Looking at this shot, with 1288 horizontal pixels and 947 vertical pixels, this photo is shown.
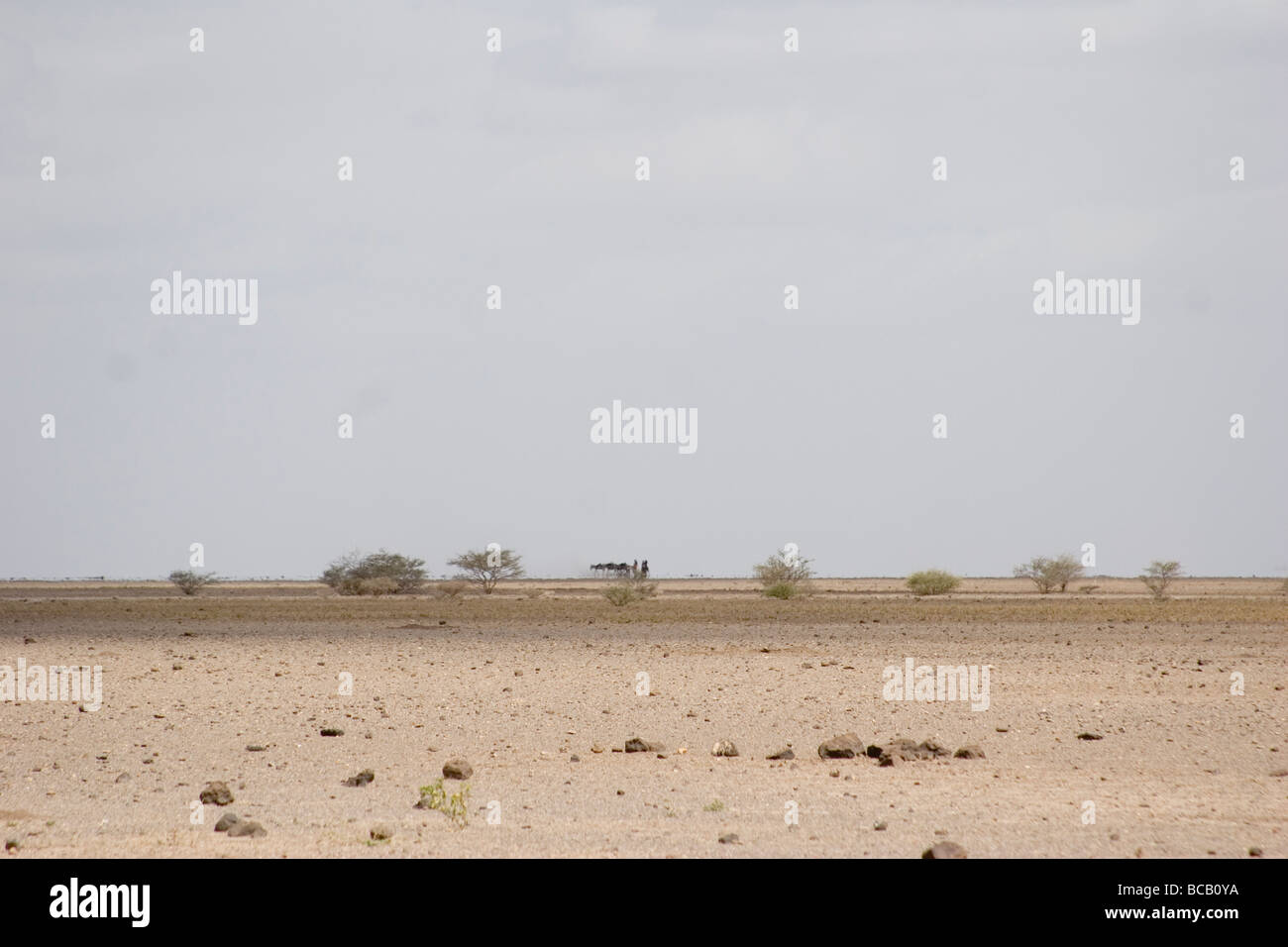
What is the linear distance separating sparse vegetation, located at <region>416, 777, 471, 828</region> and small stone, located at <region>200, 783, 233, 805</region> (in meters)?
1.44

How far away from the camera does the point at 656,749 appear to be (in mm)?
12539

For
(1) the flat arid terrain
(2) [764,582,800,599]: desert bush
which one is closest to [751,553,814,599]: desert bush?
(2) [764,582,800,599]: desert bush

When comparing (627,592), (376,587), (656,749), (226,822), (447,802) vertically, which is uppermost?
(226,822)

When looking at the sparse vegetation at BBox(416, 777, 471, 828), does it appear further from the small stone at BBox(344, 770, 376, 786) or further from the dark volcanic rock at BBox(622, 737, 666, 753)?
the dark volcanic rock at BBox(622, 737, 666, 753)

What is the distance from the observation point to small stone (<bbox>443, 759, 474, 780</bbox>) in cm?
1104

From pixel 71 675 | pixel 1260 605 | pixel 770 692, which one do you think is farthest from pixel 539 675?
pixel 1260 605

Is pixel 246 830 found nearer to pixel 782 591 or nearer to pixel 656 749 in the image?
pixel 656 749

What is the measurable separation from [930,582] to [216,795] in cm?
5553

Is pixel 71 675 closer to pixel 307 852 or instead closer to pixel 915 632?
pixel 307 852

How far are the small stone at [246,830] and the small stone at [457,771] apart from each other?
2485 millimetres

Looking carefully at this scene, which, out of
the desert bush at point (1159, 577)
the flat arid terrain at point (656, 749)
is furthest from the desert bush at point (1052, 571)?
the flat arid terrain at point (656, 749)

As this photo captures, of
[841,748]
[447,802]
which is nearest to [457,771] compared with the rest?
[447,802]

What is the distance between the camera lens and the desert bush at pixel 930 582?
62.8 m
